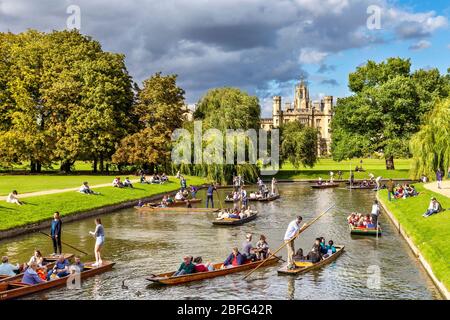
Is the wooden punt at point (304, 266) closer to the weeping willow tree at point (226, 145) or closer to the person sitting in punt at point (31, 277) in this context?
the person sitting in punt at point (31, 277)

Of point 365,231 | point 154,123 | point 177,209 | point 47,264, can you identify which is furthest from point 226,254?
point 154,123

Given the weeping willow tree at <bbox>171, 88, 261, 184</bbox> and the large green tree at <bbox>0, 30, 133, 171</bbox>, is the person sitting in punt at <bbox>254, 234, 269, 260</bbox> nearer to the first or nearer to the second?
the weeping willow tree at <bbox>171, 88, 261, 184</bbox>

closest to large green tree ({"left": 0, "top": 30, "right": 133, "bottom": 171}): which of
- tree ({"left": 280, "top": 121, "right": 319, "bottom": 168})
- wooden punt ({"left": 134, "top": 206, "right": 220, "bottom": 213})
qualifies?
tree ({"left": 280, "top": 121, "right": 319, "bottom": 168})

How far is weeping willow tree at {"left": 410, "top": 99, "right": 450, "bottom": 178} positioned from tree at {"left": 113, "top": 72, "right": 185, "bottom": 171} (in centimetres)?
2870

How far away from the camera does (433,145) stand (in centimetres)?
5109

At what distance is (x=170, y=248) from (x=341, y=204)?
22.0 meters

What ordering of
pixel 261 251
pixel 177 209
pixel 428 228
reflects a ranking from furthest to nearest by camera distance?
1. pixel 177 209
2. pixel 428 228
3. pixel 261 251

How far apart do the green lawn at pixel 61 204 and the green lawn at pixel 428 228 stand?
67.6 ft

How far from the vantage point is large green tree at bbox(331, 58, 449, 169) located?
71.1m

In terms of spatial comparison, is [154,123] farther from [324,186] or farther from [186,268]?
[186,268]

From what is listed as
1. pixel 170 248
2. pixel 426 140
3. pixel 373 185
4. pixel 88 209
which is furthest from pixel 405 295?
pixel 373 185

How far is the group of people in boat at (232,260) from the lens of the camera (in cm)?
1944

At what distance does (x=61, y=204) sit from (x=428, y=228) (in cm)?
2321

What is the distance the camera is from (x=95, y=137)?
217 ft
